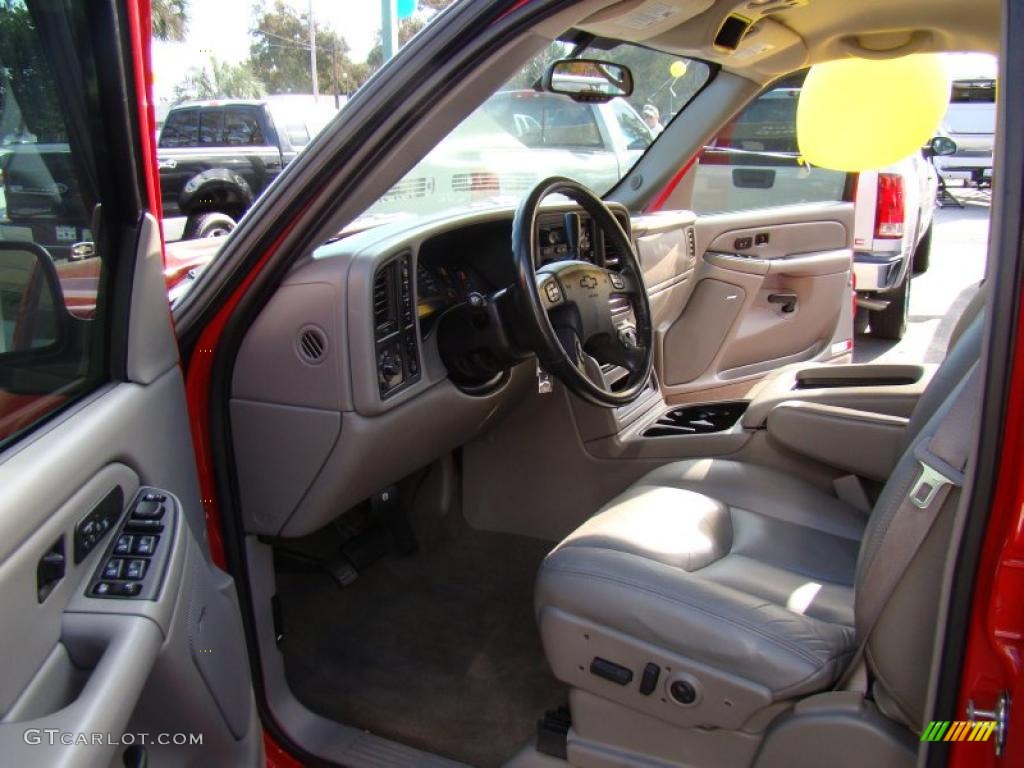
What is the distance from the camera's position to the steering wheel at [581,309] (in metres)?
1.80

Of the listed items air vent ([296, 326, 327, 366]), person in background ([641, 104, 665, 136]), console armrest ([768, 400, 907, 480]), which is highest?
person in background ([641, 104, 665, 136])

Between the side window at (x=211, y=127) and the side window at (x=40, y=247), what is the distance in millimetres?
8075

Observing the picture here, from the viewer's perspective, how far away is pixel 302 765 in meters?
1.92

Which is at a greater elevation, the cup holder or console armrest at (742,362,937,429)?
console armrest at (742,362,937,429)

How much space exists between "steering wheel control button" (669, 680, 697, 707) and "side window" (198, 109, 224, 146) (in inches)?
332

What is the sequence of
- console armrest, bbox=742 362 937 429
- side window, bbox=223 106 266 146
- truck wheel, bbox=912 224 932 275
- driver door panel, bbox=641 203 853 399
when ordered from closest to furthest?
console armrest, bbox=742 362 937 429
driver door panel, bbox=641 203 853 399
truck wheel, bbox=912 224 932 275
side window, bbox=223 106 266 146

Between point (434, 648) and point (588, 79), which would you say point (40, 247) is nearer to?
point (434, 648)

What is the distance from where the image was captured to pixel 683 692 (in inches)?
59.2

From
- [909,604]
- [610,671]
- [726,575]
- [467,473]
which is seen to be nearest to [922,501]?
[909,604]

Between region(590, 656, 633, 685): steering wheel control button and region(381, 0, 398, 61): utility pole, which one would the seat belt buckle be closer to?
region(590, 656, 633, 685): steering wheel control button

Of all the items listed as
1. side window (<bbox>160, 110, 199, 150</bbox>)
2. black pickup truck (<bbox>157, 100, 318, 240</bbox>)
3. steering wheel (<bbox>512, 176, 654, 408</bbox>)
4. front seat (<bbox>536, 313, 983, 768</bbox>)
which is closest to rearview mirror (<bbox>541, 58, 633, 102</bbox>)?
steering wheel (<bbox>512, 176, 654, 408</bbox>)

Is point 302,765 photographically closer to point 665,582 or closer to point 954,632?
point 665,582

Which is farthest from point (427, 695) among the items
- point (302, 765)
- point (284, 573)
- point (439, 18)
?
point (439, 18)

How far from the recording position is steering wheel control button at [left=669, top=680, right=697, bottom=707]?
4.91ft
